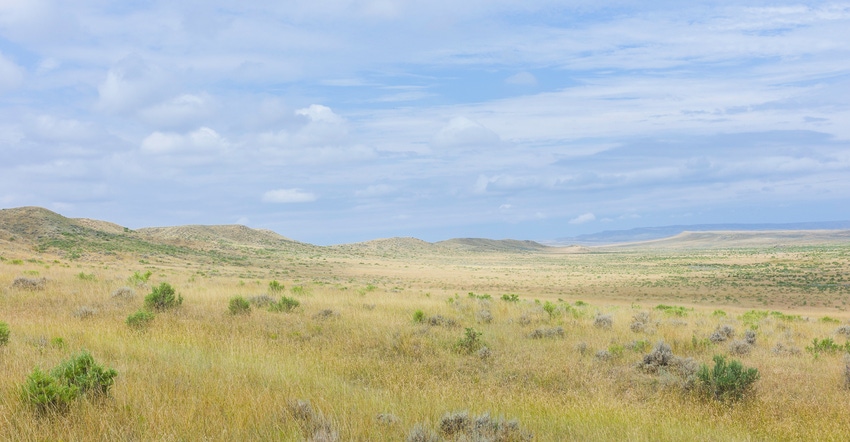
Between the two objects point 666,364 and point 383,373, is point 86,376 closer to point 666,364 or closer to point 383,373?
point 383,373

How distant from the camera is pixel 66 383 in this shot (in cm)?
605

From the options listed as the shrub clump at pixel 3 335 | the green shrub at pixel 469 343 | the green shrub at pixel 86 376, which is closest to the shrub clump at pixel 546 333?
the green shrub at pixel 469 343

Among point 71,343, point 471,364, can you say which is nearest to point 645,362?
point 471,364

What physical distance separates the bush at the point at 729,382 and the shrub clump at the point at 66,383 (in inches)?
314

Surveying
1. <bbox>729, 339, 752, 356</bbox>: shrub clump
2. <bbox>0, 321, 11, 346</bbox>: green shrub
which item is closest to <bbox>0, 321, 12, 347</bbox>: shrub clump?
<bbox>0, 321, 11, 346</bbox>: green shrub

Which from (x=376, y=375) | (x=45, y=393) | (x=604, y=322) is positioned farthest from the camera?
(x=604, y=322)

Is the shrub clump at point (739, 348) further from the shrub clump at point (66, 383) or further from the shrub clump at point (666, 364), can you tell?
the shrub clump at point (66, 383)

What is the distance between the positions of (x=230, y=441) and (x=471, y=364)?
206 inches

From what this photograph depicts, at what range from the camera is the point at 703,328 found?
613 inches

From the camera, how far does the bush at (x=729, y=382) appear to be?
7719 millimetres

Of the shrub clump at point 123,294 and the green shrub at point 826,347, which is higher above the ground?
the shrub clump at point 123,294

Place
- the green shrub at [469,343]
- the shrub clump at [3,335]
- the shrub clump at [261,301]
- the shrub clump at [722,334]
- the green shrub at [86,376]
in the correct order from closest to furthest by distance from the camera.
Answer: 1. the green shrub at [86,376]
2. the shrub clump at [3,335]
3. the green shrub at [469,343]
4. the shrub clump at [722,334]
5. the shrub clump at [261,301]

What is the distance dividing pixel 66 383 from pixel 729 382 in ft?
28.1

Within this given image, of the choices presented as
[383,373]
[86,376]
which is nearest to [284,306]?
[383,373]
